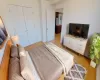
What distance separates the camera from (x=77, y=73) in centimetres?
212

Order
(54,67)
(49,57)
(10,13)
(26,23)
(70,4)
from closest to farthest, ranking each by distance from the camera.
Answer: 1. (54,67)
2. (49,57)
3. (10,13)
4. (70,4)
5. (26,23)

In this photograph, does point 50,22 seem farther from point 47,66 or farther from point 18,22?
point 47,66

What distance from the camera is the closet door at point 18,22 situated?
321 cm

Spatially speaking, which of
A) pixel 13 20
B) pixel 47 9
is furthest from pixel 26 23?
pixel 47 9

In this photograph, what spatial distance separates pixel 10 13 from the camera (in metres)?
3.11

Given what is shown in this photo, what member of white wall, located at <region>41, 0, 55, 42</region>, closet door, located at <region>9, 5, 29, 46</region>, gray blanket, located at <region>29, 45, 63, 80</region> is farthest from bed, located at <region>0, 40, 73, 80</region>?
white wall, located at <region>41, 0, 55, 42</region>

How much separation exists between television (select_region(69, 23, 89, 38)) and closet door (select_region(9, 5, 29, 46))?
2410 mm

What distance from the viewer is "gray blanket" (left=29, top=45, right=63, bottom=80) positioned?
4.76 feet

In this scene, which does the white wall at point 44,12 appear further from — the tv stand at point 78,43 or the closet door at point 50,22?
the tv stand at point 78,43

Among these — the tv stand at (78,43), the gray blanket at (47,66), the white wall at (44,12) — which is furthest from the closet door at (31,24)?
the gray blanket at (47,66)

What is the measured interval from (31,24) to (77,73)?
126 inches

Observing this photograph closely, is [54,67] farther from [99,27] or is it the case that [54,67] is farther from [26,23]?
[26,23]

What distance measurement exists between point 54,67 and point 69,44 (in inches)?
81.7

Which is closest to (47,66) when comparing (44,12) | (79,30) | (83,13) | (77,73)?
(77,73)
